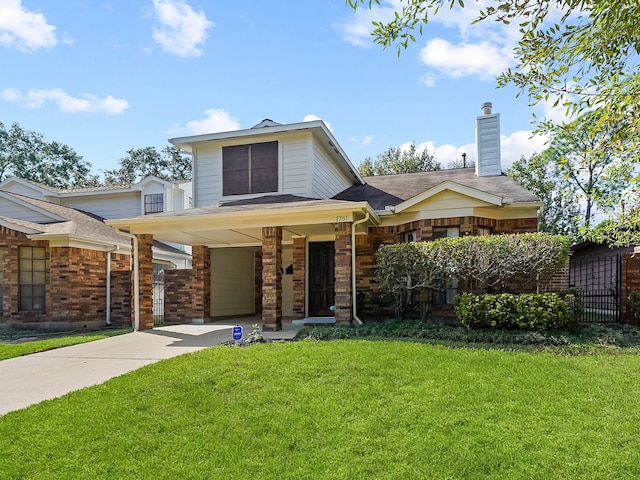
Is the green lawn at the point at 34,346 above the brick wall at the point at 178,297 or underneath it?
underneath

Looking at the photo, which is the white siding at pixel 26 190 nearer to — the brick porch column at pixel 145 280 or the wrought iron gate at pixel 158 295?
the wrought iron gate at pixel 158 295

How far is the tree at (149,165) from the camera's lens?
124 feet

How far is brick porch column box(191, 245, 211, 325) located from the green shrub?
737 centimetres

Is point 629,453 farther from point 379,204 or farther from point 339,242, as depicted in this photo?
point 379,204

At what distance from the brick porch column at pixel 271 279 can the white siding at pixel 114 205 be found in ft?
29.7

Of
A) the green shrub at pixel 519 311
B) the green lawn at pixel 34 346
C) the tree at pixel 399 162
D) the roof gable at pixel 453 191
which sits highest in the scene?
the tree at pixel 399 162

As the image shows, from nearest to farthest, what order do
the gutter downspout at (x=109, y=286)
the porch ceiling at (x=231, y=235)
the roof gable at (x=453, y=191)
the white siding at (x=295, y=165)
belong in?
the roof gable at (x=453, y=191), the porch ceiling at (x=231, y=235), the white siding at (x=295, y=165), the gutter downspout at (x=109, y=286)

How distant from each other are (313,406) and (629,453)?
2.80 m

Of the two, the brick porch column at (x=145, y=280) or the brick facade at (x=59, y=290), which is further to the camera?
the brick facade at (x=59, y=290)

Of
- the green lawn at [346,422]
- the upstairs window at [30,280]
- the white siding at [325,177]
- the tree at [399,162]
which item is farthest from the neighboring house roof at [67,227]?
the tree at [399,162]

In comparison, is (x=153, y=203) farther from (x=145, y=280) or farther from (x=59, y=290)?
(x=145, y=280)

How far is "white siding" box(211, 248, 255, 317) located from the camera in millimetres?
13289

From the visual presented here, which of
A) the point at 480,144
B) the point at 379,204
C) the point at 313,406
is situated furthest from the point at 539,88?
the point at 480,144

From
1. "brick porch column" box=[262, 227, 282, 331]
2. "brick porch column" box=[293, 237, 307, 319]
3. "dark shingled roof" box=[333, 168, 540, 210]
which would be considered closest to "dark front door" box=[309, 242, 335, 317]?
"brick porch column" box=[293, 237, 307, 319]
